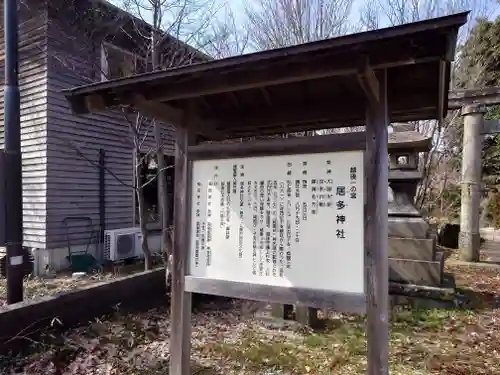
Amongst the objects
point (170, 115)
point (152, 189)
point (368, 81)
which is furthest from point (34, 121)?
point (368, 81)

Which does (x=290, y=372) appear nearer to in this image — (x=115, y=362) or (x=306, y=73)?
(x=115, y=362)

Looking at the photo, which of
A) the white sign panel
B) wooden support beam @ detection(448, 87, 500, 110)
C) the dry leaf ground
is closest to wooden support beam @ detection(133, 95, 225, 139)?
the white sign panel

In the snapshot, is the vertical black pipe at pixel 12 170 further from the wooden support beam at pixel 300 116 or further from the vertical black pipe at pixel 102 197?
the vertical black pipe at pixel 102 197

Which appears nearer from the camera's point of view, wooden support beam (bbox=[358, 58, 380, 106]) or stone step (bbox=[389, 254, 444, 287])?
wooden support beam (bbox=[358, 58, 380, 106])

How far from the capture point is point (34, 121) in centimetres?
768

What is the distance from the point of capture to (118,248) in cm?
836

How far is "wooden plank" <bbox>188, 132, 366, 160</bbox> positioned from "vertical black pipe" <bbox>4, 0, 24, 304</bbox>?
2976mm

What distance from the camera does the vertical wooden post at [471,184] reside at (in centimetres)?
924

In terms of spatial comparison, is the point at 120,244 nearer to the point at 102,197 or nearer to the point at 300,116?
the point at 102,197

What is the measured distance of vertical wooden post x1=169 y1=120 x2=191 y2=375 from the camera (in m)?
3.32

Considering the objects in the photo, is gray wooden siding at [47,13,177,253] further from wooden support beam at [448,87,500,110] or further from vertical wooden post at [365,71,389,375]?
wooden support beam at [448,87,500,110]

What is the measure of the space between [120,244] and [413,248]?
238 inches

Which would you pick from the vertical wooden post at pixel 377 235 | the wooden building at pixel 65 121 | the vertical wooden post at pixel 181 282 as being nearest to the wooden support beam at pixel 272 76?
the vertical wooden post at pixel 377 235

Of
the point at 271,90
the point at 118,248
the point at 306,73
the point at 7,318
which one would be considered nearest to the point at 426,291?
the point at 271,90
